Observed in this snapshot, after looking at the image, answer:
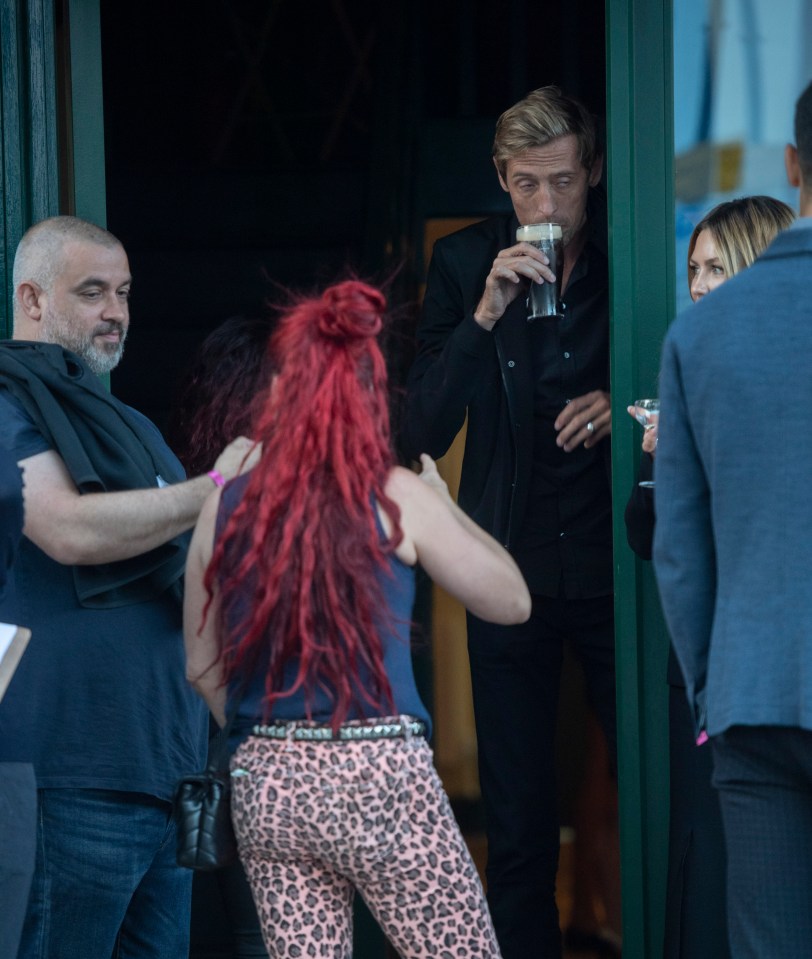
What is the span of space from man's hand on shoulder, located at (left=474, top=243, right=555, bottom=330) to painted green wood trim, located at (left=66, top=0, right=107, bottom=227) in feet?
3.05

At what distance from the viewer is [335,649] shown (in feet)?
7.15

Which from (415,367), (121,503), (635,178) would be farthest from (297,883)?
(635,178)

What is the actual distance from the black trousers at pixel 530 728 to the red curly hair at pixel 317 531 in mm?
1210

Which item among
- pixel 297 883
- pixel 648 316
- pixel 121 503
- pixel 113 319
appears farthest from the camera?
pixel 648 316

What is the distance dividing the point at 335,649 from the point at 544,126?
161 cm

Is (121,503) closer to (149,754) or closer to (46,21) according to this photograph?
(149,754)

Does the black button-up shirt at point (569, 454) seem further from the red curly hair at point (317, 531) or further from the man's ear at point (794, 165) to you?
the man's ear at point (794, 165)

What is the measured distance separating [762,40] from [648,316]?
0.68 metres

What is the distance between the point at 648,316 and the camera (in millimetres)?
3189

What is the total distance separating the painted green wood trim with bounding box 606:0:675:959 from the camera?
317cm

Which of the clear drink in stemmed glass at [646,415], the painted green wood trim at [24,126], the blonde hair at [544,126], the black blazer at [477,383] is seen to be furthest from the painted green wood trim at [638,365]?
the painted green wood trim at [24,126]

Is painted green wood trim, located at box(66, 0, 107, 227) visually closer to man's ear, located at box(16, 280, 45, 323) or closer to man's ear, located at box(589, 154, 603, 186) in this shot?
man's ear, located at box(16, 280, 45, 323)

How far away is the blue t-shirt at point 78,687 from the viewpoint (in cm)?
264

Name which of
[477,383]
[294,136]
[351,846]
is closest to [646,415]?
[477,383]
